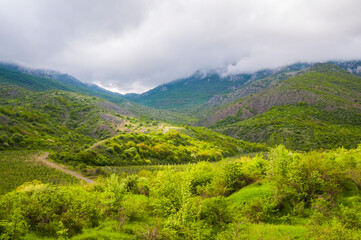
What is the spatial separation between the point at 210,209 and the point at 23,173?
62954mm

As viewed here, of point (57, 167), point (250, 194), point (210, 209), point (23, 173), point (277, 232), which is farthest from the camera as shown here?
point (57, 167)

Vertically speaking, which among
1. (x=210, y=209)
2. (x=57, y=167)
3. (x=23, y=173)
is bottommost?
(x=57, y=167)

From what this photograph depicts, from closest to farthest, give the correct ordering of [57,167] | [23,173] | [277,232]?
[277,232], [23,173], [57,167]

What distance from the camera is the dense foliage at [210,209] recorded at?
1869 centimetres

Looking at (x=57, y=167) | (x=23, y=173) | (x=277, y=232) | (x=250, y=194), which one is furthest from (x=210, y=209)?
(x=57, y=167)

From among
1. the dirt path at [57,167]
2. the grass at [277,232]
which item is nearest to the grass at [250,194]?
the grass at [277,232]

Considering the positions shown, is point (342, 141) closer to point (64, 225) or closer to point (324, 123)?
point (324, 123)

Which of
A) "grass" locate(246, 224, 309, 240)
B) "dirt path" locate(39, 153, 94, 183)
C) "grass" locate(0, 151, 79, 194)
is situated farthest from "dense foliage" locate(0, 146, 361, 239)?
"dirt path" locate(39, 153, 94, 183)

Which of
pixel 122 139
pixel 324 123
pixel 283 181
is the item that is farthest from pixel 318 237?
pixel 324 123

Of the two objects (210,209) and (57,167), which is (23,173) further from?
(210,209)

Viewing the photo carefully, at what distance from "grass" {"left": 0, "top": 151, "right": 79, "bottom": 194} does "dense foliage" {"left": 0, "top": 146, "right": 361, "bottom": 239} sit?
119 feet

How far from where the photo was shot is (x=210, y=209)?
2352 cm

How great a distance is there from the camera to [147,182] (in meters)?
41.8

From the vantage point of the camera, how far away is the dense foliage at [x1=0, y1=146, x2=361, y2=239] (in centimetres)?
1869
